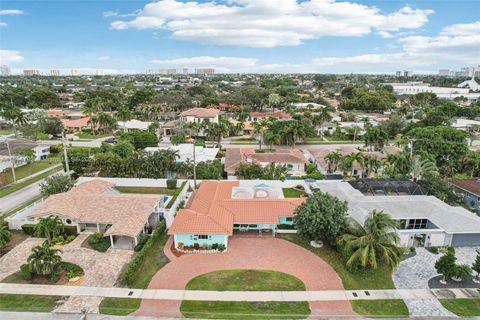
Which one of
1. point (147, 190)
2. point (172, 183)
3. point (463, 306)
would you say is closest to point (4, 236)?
point (147, 190)

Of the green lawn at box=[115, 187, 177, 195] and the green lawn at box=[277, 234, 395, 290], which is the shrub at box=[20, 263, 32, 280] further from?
the green lawn at box=[277, 234, 395, 290]

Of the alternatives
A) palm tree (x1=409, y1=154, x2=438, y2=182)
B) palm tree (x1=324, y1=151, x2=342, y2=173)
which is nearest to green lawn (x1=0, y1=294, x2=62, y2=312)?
palm tree (x1=324, y1=151, x2=342, y2=173)

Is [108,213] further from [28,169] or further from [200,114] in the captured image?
[200,114]

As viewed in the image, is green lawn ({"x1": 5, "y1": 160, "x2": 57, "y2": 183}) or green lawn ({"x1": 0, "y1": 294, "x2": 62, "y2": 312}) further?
green lawn ({"x1": 5, "y1": 160, "x2": 57, "y2": 183})

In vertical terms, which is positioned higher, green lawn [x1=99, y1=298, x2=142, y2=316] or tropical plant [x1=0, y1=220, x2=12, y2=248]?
tropical plant [x1=0, y1=220, x2=12, y2=248]

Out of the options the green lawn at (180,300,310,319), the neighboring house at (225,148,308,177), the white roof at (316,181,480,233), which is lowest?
the green lawn at (180,300,310,319)

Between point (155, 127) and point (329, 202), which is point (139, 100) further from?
point (329, 202)
